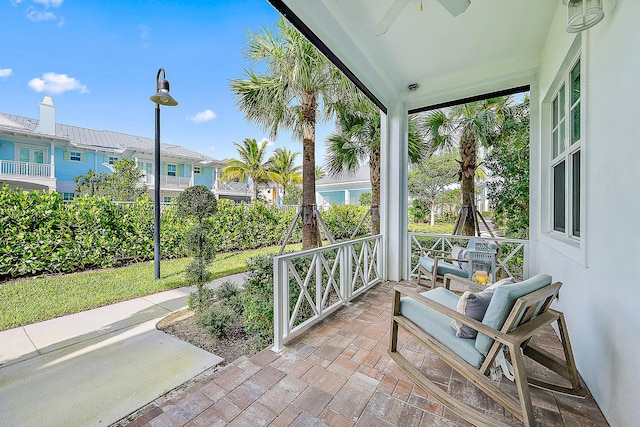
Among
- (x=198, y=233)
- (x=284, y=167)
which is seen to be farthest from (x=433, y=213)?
(x=198, y=233)

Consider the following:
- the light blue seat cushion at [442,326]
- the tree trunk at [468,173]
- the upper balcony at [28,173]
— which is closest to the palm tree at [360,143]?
the tree trunk at [468,173]

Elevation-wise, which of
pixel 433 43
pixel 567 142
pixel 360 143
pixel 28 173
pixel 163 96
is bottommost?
pixel 567 142

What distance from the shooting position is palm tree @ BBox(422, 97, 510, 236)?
5.34m

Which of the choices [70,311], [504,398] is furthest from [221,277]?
[504,398]

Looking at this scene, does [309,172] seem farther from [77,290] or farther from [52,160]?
[52,160]

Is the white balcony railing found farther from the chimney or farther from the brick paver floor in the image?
the brick paver floor

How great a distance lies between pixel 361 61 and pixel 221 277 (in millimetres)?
4705

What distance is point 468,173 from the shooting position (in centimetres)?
588

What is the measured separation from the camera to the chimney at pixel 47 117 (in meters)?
11.0

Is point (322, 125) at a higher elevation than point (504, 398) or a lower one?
higher

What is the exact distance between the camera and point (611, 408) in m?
1.49

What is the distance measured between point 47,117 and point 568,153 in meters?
16.8

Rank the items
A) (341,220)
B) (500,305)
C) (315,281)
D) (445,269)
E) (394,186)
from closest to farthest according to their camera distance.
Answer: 1. (500,305)
2. (315,281)
3. (445,269)
4. (394,186)
5. (341,220)

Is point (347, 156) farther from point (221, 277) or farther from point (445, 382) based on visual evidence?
point (445, 382)
